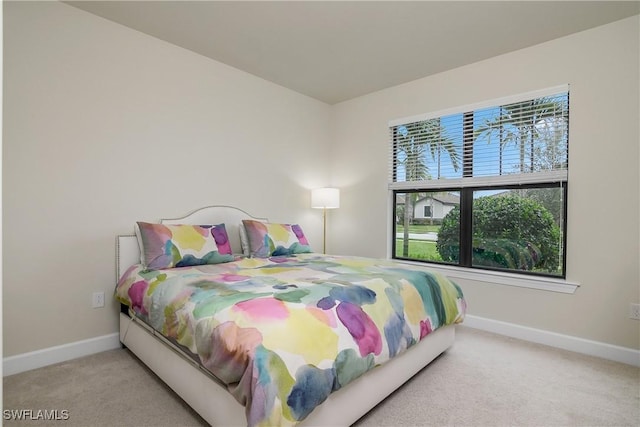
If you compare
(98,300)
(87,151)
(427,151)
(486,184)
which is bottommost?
(98,300)

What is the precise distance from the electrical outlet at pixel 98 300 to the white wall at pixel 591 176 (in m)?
3.19

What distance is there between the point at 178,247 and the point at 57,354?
1107 millimetres

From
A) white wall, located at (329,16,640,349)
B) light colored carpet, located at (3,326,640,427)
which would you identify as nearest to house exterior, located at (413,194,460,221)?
white wall, located at (329,16,640,349)

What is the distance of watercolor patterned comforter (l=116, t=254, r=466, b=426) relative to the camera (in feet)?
4.61

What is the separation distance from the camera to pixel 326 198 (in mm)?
4156

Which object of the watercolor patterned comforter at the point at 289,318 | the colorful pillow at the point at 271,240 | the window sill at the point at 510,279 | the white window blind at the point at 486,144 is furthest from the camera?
the colorful pillow at the point at 271,240

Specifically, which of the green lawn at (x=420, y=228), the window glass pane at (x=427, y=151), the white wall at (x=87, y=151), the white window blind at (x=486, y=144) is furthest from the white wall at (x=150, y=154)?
the green lawn at (x=420, y=228)

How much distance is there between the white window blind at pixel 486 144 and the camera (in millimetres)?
2996

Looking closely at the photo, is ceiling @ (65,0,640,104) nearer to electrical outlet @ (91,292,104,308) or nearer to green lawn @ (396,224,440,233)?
green lawn @ (396,224,440,233)

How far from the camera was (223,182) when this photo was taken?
3.49 m

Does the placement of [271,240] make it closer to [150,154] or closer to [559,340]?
[150,154]

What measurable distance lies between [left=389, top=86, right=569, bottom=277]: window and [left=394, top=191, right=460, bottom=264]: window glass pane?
0.01 metres

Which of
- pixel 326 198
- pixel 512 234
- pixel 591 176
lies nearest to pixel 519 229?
pixel 512 234

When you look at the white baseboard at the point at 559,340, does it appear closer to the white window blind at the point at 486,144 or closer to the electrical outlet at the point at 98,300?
the white window blind at the point at 486,144
